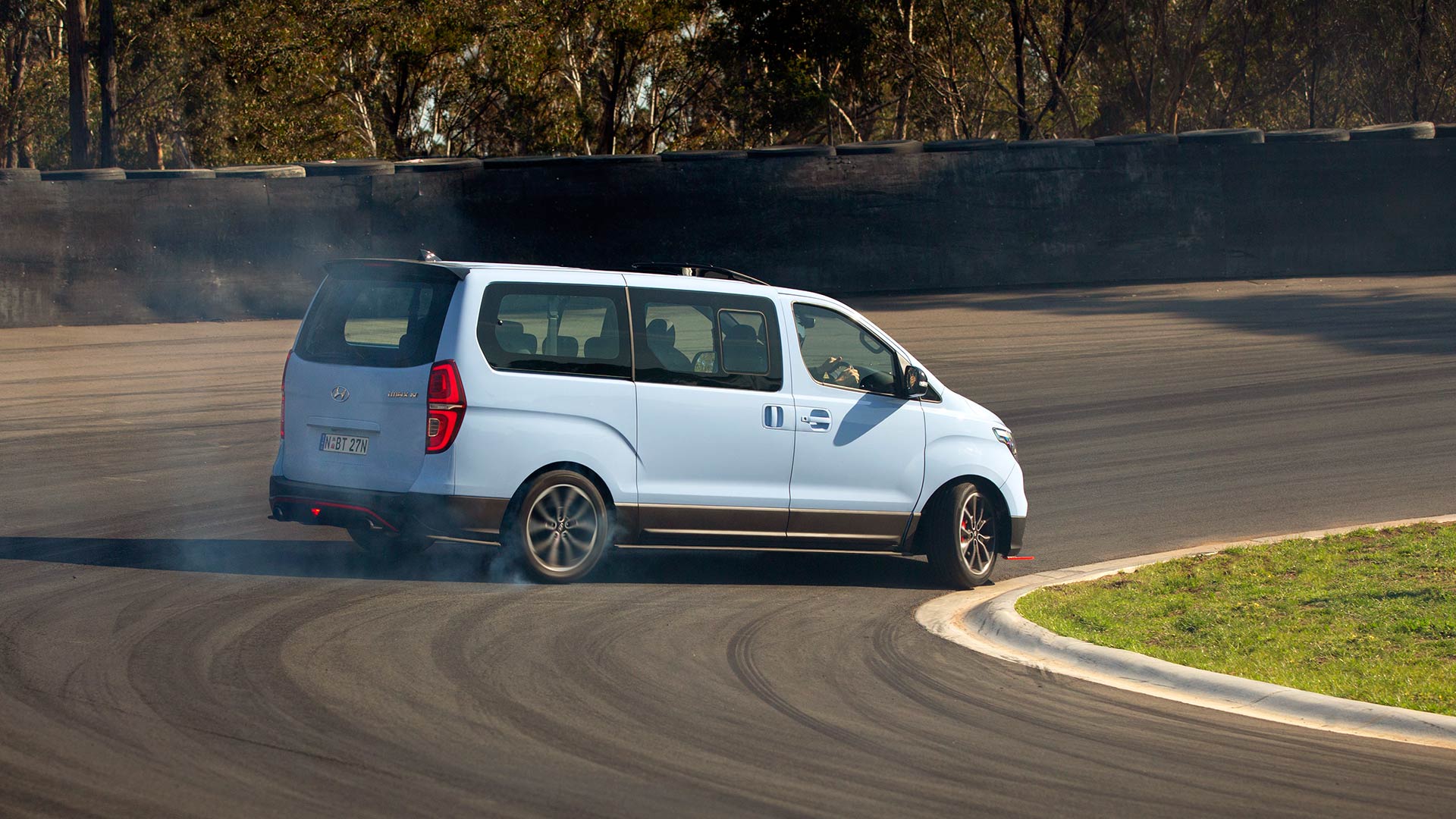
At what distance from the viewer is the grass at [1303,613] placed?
7.17m

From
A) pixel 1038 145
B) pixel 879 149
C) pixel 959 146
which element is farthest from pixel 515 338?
pixel 1038 145

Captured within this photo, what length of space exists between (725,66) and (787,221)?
80.0ft

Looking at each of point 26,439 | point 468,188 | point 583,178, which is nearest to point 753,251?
point 583,178

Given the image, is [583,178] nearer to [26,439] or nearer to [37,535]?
[26,439]

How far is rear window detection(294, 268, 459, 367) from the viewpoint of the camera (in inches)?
344

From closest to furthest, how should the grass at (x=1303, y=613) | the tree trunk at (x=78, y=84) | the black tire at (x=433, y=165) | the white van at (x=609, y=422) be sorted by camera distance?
the grass at (x=1303, y=613) → the white van at (x=609, y=422) → the black tire at (x=433, y=165) → the tree trunk at (x=78, y=84)

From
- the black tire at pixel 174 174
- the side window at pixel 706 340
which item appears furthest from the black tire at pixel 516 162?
the side window at pixel 706 340

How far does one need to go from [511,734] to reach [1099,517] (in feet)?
23.7

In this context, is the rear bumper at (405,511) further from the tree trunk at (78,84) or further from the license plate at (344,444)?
the tree trunk at (78,84)

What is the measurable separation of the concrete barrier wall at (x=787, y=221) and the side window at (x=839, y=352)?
49.7 ft

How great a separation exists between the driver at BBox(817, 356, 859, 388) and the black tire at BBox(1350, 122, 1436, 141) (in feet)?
68.2

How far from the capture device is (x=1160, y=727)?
21.2 ft

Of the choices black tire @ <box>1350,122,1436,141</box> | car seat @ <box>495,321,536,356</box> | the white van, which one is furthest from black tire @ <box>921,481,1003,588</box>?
black tire @ <box>1350,122,1436,141</box>

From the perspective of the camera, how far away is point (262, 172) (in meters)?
23.2
